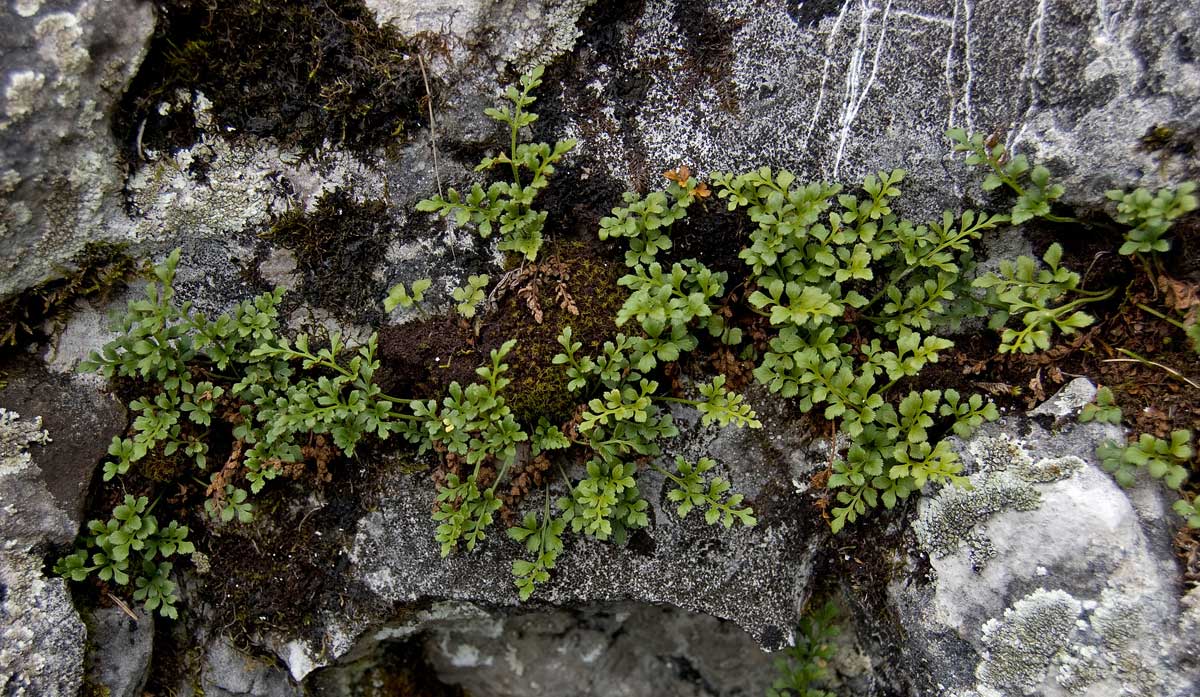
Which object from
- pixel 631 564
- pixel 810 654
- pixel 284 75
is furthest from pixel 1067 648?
pixel 284 75

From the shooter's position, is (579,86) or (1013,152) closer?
(1013,152)

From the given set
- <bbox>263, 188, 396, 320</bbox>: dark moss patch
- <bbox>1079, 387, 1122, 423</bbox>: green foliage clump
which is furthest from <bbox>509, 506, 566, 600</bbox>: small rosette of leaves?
<bbox>1079, 387, 1122, 423</bbox>: green foliage clump

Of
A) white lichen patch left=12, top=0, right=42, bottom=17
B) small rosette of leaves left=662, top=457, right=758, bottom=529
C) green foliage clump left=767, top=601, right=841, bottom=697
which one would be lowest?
green foliage clump left=767, top=601, right=841, bottom=697

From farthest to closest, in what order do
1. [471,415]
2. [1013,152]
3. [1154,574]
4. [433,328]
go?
[433,328] → [471,415] → [1013,152] → [1154,574]

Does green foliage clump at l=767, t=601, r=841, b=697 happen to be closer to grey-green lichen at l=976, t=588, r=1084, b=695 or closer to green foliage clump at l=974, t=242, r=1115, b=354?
grey-green lichen at l=976, t=588, r=1084, b=695

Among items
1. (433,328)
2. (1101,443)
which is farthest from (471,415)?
(1101,443)

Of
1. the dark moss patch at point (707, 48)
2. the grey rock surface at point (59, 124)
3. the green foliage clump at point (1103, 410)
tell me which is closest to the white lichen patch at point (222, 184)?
the grey rock surface at point (59, 124)

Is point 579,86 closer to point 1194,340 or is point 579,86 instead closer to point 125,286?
point 125,286
